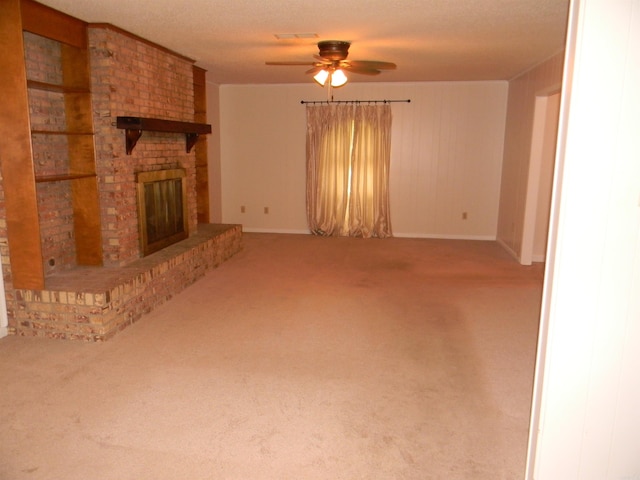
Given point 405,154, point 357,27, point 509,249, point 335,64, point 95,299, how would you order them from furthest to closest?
1. point 405,154
2. point 509,249
3. point 335,64
4. point 357,27
5. point 95,299

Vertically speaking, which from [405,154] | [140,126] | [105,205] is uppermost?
[140,126]

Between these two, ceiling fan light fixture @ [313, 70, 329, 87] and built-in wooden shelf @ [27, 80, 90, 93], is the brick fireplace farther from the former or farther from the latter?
ceiling fan light fixture @ [313, 70, 329, 87]

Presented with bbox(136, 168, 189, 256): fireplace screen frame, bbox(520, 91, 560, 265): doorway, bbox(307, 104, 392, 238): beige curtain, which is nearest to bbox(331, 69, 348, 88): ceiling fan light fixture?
bbox(136, 168, 189, 256): fireplace screen frame

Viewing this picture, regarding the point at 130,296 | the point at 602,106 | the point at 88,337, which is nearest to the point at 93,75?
the point at 130,296

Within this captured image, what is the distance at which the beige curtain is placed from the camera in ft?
23.9

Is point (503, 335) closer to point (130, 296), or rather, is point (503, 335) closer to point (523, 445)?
point (523, 445)

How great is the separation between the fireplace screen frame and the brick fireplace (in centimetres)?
3

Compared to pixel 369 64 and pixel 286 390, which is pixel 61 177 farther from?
pixel 369 64

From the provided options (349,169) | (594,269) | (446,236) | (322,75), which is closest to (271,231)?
(349,169)

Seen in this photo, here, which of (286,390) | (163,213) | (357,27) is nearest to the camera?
(286,390)

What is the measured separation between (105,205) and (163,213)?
0.82 m

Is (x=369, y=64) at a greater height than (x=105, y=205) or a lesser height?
greater

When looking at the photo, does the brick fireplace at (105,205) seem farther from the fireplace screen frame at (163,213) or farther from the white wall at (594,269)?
the white wall at (594,269)

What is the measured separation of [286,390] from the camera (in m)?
2.80
